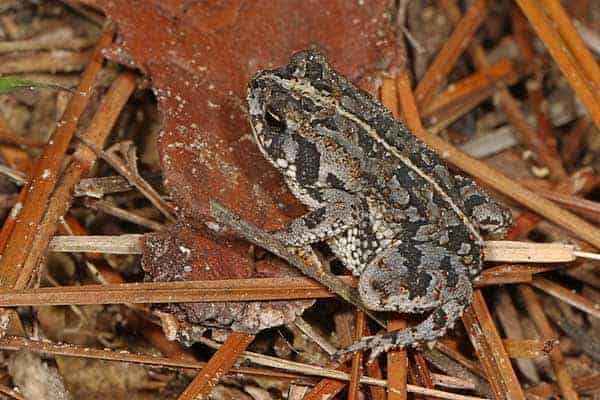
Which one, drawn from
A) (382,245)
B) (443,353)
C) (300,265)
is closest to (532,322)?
(443,353)

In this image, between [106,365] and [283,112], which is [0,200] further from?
[283,112]

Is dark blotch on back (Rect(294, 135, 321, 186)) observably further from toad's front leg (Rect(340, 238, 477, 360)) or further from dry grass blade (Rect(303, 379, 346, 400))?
dry grass blade (Rect(303, 379, 346, 400))

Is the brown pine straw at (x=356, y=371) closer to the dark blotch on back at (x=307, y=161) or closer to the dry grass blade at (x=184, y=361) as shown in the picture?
the dry grass blade at (x=184, y=361)

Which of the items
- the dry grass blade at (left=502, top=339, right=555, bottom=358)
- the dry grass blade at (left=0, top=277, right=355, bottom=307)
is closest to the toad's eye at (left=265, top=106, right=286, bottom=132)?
the dry grass blade at (left=0, top=277, right=355, bottom=307)

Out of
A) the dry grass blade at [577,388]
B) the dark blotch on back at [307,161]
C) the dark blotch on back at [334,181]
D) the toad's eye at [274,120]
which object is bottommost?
the dry grass blade at [577,388]

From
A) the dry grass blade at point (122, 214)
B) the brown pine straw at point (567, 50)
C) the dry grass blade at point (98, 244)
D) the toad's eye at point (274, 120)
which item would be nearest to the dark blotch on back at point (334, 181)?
the toad's eye at point (274, 120)
